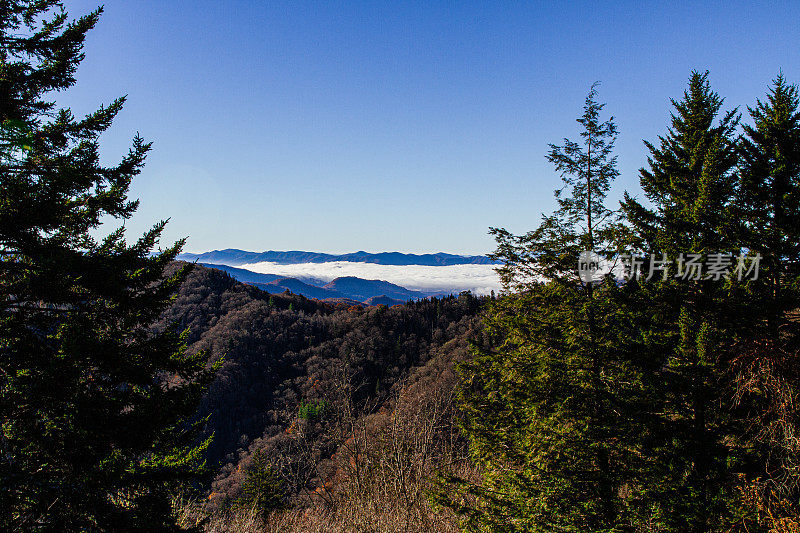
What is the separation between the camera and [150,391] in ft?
26.2

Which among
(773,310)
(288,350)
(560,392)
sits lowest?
(288,350)

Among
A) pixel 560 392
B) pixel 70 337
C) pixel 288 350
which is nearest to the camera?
pixel 70 337

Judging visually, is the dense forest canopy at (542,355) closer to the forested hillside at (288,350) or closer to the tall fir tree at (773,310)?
the tall fir tree at (773,310)

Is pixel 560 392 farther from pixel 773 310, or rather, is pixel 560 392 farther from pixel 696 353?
pixel 773 310

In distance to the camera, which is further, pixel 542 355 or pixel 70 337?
pixel 542 355

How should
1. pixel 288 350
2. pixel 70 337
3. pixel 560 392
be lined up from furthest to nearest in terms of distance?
1. pixel 288 350
2. pixel 560 392
3. pixel 70 337

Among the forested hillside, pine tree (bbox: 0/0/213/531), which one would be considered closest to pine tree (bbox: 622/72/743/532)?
pine tree (bbox: 0/0/213/531)

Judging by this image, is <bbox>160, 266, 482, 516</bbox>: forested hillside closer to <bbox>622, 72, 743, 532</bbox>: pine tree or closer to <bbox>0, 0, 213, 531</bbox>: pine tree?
<bbox>622, 72, 743, 532</bbox>: pine tree

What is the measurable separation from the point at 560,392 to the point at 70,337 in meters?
9.98

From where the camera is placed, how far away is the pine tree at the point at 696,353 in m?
8.48

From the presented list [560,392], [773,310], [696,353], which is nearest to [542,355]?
[560,392]

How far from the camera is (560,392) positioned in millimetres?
9352

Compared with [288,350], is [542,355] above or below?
above

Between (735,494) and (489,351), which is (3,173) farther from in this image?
(735,494)
